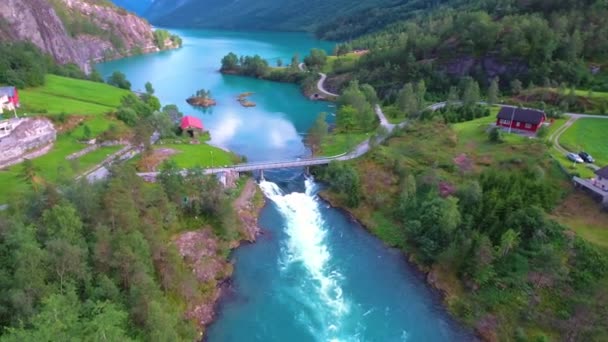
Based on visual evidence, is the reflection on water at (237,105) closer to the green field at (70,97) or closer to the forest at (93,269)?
the green field at (70,97)

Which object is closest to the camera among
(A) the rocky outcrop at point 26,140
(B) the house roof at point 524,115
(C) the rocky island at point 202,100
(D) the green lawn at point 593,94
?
(A) the rocky outcrop at point 26,140

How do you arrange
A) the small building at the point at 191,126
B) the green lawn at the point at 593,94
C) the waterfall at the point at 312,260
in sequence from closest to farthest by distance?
1. the waterfall at the point at 312,260
2. the green lawn at the point at 593,94
3. the small building at the point at 191,126

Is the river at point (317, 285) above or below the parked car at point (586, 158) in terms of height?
below

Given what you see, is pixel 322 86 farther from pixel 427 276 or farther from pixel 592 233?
pixel 592 233

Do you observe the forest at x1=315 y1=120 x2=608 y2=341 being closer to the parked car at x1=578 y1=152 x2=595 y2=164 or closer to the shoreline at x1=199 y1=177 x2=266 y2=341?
the parked car at x1=578 y1=152 x2=595 y2=164

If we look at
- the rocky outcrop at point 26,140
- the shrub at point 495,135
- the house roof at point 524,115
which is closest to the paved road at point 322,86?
the house roof at point 524,115

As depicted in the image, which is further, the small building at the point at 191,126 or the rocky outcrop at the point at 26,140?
the small building at the point at 191,126

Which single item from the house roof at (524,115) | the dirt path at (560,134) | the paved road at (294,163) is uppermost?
the house roof at (524,115)

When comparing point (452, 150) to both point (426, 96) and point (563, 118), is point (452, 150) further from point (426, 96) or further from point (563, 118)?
point (426, 96)
